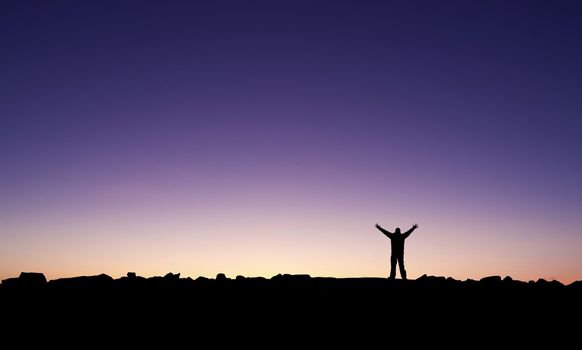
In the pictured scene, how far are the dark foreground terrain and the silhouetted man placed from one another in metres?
3.48

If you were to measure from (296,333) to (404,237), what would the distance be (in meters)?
8.74

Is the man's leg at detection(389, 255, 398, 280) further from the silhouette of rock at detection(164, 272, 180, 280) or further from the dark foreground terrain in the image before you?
the silhouette of rock at detection(164, 272, 180, 280)

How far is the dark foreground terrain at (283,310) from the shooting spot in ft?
49.9

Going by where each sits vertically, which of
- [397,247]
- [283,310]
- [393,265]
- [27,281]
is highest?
Result: [397,247]

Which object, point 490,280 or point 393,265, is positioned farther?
point 393,265

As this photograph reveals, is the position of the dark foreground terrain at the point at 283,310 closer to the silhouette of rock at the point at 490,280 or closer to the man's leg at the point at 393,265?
the silhouette of rock at the point at 490,280

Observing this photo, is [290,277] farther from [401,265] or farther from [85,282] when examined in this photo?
[85,282]

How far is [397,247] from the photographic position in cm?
2203

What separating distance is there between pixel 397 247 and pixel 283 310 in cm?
765

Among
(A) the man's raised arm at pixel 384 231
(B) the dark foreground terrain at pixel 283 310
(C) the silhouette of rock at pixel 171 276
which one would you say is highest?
(A) the man's raised arm at pixel 384 231

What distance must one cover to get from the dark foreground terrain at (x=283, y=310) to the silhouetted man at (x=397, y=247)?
348 centimetres

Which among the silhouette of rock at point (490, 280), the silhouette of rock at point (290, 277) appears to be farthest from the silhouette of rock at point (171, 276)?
the silhouette of rock at point (490, 280)

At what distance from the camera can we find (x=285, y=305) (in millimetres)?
16391

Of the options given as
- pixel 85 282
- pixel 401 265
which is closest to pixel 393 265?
pixel 401 265
